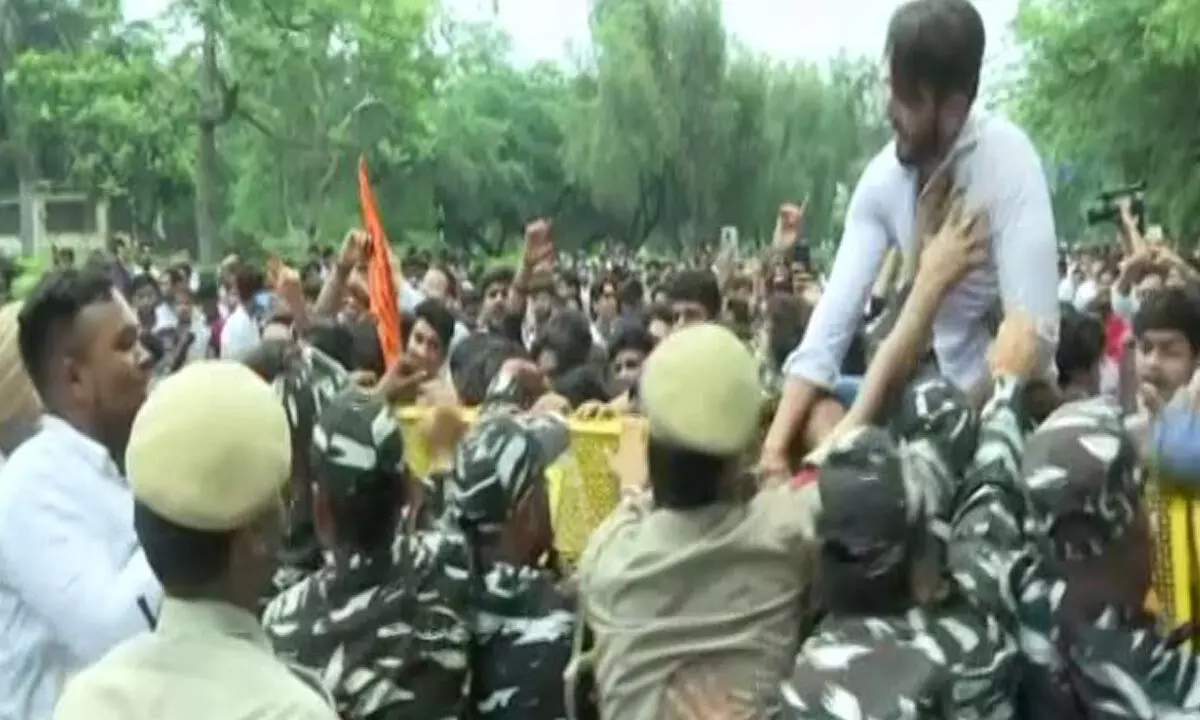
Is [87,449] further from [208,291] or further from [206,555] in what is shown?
[208,291]

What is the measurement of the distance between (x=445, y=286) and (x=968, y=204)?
11025 mm

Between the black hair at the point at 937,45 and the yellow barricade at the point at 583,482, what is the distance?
211 cm

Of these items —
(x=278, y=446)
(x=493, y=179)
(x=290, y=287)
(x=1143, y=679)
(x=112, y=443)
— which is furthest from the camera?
(x=493, y=179)

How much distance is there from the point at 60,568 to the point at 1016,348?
6.07 feet

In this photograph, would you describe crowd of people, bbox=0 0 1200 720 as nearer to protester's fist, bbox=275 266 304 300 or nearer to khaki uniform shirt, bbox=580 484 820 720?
khaki uniform shirt, bbox=580 484 820 720

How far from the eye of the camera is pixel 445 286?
1530 cm

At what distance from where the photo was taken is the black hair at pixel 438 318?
9477 millimetres

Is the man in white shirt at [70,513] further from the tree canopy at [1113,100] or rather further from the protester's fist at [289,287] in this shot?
the tree canopy at [1113,100]

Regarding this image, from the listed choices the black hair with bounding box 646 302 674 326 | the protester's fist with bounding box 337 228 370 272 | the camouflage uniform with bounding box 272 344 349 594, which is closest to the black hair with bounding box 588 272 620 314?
the black hair with bounding box 646 302 674 326

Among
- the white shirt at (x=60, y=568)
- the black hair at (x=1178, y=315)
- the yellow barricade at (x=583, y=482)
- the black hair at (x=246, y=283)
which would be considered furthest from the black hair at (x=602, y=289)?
the white shirt at (x=60, y=568)

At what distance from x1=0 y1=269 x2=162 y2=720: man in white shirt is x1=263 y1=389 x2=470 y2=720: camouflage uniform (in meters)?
0.39

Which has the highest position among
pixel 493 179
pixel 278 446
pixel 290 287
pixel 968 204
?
Result: pixel 968 204

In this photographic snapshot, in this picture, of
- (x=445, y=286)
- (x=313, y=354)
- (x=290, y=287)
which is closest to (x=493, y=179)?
(x=445, y=286)

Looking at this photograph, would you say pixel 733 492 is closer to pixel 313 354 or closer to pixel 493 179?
pixel 313 354
